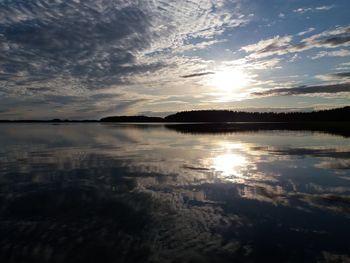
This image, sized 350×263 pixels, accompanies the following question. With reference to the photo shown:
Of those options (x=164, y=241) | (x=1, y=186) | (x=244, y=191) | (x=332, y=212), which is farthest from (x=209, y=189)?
(x=1, y=186)

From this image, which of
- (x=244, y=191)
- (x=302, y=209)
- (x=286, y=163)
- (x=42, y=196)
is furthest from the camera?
(x=286, y=163)

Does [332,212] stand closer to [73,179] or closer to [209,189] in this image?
[209,189]

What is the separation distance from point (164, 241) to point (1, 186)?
414 inches

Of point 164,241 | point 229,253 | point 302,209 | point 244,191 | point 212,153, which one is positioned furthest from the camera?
point 212,153

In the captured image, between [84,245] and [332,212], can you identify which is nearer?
[84,245]

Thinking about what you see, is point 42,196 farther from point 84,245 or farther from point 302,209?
point 302,209

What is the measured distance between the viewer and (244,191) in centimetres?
1517

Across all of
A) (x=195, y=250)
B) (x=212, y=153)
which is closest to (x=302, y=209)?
(x=195, y=250)

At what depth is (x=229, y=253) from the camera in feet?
28.0

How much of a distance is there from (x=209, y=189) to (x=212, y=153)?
14.6 m

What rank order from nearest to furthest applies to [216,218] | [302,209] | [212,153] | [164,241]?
[164,241], [216,218], [302,209], [212,153]

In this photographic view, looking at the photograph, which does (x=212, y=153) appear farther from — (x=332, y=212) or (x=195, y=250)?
(x=195, y=250)

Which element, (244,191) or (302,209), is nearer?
(302,209)

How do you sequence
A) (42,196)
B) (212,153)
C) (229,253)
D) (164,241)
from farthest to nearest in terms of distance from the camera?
1. (212,153)
2. (42,196)
3. (164,241)
4. (229,253)
